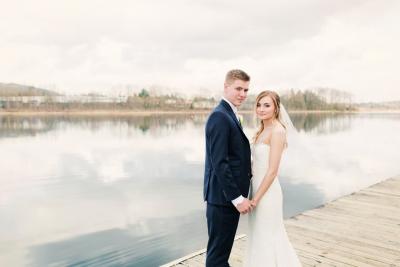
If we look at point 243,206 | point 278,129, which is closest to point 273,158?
point 278,129

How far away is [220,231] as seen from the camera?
2795 millimetres

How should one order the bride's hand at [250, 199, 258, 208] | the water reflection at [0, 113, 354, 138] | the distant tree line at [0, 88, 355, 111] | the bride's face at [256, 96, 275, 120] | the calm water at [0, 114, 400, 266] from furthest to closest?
the distant tree line at [0, 88, 355, 111] < the water reflection at [0, 113, 354, 138] < the calm water at [0, 114, 400, 266] < the bride's face at [256, 96, 275, 120] < the bride's hand at [250, 199, 258, 208]

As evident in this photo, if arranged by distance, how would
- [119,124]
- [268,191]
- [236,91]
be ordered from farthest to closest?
[119,124] < [268,191] < [236,91]

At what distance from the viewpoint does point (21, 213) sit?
362 inches

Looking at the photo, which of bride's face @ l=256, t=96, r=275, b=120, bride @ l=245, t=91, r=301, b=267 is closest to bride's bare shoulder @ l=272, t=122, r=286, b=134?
bride @ l=245, t=91, r=301, b=267

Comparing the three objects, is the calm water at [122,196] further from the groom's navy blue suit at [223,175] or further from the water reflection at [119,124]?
the water reflection at [119,124]

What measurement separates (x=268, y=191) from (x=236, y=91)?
97cm

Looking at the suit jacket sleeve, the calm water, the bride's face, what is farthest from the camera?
the calm water

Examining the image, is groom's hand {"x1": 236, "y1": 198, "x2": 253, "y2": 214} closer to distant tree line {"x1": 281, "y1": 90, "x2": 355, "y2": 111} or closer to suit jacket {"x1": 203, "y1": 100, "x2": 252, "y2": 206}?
suit jacket {"x1": 203, "y1": 100, "x2": 252, "y2": 206}

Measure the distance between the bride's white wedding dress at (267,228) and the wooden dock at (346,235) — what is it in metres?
0.78

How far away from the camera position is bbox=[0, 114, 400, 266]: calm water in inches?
255

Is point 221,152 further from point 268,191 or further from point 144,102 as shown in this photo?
point 144,102

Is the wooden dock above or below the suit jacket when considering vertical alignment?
below

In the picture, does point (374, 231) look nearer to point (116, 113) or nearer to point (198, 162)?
point (198, 162)
